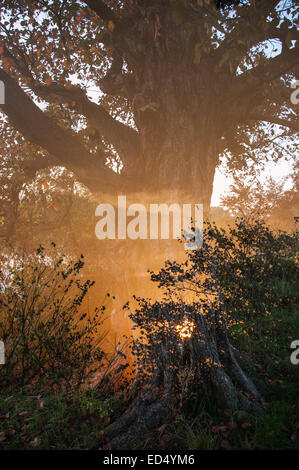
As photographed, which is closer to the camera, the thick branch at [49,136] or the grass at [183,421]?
the grass at [183,421]

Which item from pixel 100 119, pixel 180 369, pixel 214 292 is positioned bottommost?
pixel 180 369

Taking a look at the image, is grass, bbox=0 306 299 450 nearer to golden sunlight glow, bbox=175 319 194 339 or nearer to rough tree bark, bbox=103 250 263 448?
rough tree bark, bbox=103 250 263 448

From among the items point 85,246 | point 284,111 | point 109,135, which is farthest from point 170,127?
point 85,246

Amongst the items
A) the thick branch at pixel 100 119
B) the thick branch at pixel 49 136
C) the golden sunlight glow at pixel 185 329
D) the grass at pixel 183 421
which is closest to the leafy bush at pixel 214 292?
the golden sunlight glow at pixel 185 329

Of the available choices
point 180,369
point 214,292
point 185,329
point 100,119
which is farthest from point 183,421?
point 100,119

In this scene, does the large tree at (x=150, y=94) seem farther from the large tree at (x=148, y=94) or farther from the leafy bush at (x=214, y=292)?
the leafy bush at (x=214, y=292)

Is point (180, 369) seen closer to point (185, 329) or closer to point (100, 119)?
point (185, 329)

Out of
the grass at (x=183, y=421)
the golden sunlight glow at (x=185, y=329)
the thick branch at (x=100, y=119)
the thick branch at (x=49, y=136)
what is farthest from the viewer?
the thick branch at (x=100, y=119)

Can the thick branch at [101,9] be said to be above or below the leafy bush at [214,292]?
above

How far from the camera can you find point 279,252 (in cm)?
541

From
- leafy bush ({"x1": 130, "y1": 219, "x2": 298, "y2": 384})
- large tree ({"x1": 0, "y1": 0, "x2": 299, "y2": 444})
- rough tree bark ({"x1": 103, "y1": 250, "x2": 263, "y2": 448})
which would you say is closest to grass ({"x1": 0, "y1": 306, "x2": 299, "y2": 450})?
rough tree bark ({"x1": 103, "y1": 250, "x2": 263, "y2": 448})

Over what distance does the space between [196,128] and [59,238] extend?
10437 mm

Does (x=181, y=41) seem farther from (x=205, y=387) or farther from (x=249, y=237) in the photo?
(x=205, y=387)

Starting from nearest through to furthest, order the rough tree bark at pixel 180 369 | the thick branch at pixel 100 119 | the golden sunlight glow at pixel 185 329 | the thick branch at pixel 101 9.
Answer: the rough tree bark at pixel 180 369, the golden sunlight glow at pixel 185 329, the thick branch at pixel 101 9, the thick branch at pixel 100 119
